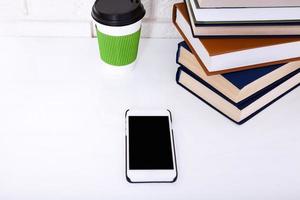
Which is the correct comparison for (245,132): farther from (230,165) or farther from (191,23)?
(191,23)

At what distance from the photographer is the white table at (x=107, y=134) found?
0.56m

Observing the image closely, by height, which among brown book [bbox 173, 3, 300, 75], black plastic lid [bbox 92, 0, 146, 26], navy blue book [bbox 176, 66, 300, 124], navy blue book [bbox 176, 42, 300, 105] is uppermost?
black plastic lid [bbox 92, 0, 146, 26]

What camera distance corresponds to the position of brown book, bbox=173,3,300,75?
0.59 m

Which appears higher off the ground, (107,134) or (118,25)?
(118,25)

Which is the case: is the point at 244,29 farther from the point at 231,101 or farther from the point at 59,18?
the point at 59,18

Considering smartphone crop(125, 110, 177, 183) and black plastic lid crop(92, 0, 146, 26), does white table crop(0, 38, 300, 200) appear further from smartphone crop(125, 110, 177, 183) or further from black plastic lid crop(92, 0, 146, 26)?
black plastic lid crop(92, 0, 146, 26)

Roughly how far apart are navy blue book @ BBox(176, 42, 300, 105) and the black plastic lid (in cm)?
10

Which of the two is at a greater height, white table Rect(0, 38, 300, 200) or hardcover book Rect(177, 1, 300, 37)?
hardcover book Rect(177, 1, 300, 37)

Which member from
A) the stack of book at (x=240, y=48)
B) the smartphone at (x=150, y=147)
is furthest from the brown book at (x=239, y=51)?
the smartphone at (x=150, y=147)

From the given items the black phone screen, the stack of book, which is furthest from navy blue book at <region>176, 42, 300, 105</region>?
the black phone screen

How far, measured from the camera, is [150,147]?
1.96 feet

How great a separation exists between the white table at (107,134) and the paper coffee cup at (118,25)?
6 cm

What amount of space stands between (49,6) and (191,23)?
12.2 inches

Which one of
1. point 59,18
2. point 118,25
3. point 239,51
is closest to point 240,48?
point 239,51
